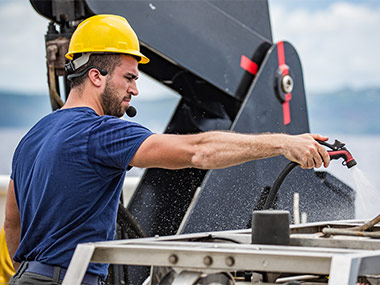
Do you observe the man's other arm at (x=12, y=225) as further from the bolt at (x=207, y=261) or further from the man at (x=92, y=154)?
the bolt at (x=207, y=261)

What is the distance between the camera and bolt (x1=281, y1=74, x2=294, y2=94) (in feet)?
13.3

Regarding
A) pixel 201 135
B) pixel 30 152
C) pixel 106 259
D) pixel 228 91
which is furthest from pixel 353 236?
pixel 228 91

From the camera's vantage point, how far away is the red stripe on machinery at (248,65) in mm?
4016

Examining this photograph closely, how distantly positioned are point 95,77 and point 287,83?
5.85 ft

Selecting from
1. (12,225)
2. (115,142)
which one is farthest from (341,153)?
(12,225)

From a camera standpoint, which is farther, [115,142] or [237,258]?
[115,142]

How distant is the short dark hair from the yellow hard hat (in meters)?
0.02

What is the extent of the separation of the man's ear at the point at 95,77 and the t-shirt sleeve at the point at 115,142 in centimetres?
30

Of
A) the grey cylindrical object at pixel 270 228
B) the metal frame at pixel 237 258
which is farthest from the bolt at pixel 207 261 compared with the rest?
the grey cylindrical object at pixel 270 228

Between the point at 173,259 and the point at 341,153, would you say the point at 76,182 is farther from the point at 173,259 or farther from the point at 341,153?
the point at 341,153

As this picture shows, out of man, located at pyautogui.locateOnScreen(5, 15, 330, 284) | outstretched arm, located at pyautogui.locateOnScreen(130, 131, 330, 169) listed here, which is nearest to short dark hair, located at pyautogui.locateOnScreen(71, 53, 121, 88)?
man, located at pyautogui.locateOnScreen(5, 15, 330, 284)

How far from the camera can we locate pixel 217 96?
4.07 metres

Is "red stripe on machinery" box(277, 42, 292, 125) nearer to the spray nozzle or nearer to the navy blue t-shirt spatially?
the spray nozzle

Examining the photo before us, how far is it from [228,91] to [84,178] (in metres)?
1.75
